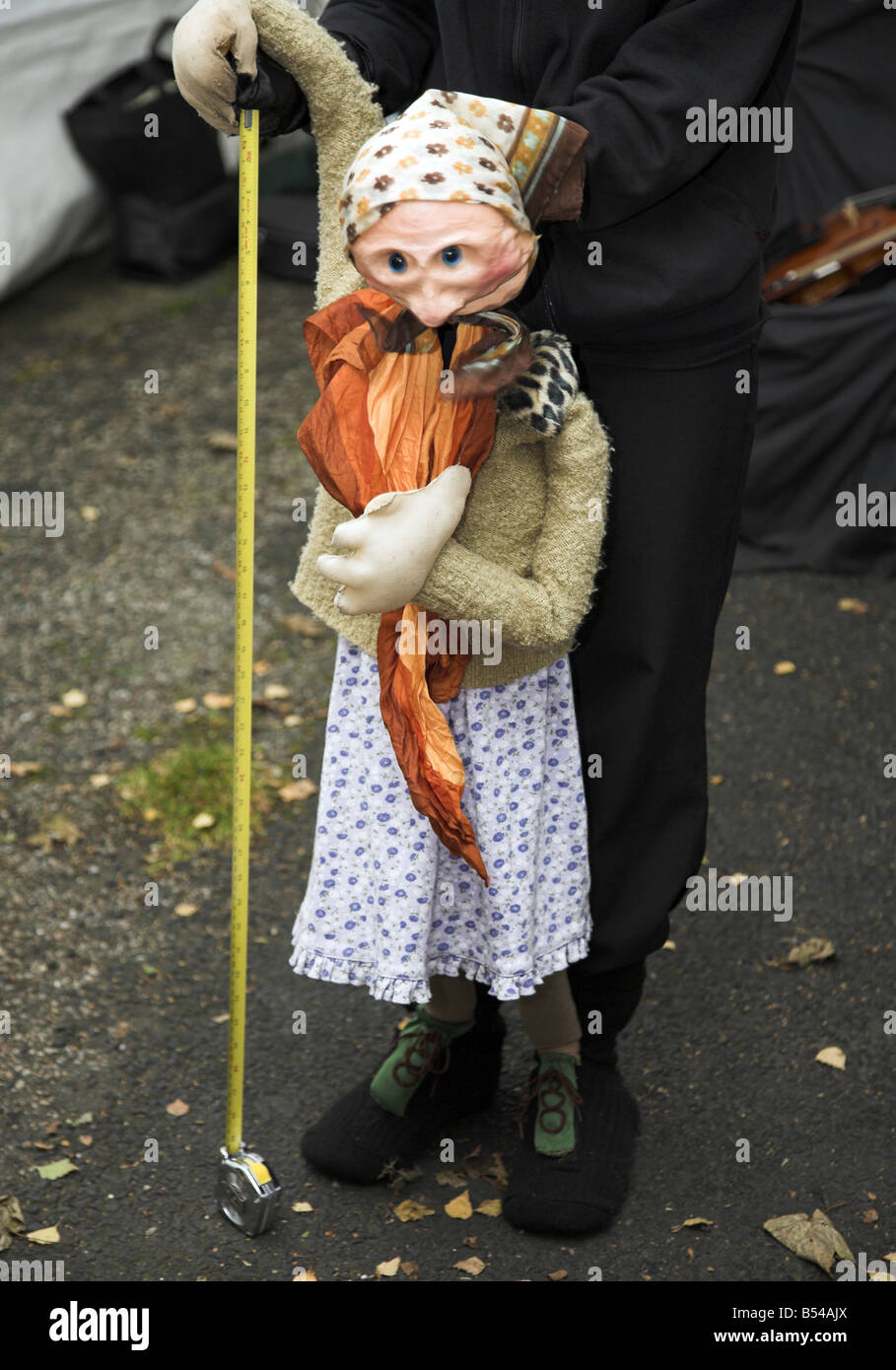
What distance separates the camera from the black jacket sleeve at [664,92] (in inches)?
83.1

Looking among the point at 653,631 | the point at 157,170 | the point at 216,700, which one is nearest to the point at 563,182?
the point at 653,631

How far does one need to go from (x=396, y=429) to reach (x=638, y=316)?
1.35ft

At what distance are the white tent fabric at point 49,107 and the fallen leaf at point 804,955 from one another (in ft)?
15.0

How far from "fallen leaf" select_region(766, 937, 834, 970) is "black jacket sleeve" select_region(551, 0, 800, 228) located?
189 centimetres

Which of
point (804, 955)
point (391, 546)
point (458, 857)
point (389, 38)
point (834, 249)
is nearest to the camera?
point (391, 546)

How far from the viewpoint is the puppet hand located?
214 centimetres

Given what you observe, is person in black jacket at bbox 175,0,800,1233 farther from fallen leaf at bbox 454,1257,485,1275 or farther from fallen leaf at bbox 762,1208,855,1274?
fallen leaf at bbox 762,1208,855,1274

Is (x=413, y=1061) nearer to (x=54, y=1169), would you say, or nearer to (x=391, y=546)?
(x=54, y=1169)

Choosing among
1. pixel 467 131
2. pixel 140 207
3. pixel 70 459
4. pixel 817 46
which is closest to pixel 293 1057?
pixel 467 131

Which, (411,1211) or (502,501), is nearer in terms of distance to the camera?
(502,501)

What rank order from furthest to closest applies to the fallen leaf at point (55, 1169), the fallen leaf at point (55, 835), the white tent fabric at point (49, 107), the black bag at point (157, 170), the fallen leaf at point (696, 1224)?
the black bag at point (157, 170)
the white tent fabric at point (49, 107)
the fallen leaf at point (55, 835)
the fallen leaf at point (55, 1169)
the fallen leaf at point (696, 1224)

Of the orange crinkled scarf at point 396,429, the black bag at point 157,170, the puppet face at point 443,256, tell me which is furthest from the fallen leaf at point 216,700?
the black bag at point 157,170

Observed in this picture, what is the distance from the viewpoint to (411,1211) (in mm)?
2846

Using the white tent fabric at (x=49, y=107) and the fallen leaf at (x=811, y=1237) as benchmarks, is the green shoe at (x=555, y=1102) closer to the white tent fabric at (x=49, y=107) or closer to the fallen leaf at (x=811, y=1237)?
the fallen leaf at (x=811, y=1237)
